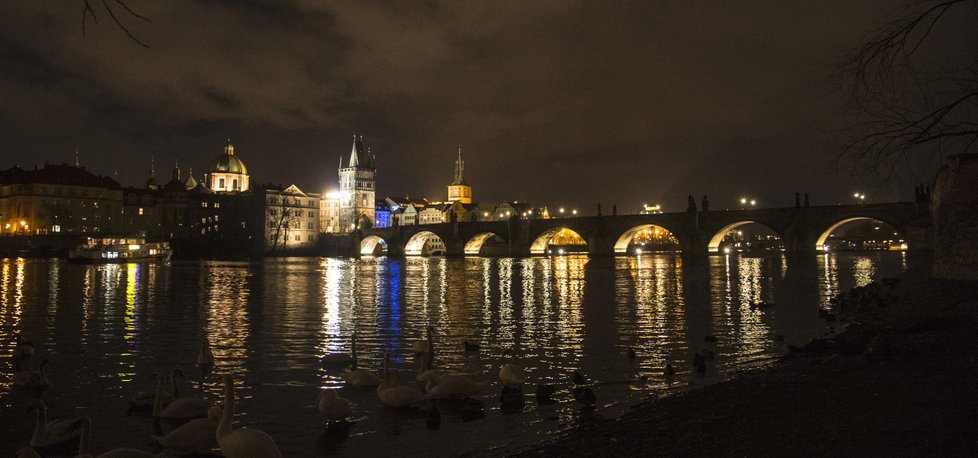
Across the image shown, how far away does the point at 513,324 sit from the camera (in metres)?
20.1

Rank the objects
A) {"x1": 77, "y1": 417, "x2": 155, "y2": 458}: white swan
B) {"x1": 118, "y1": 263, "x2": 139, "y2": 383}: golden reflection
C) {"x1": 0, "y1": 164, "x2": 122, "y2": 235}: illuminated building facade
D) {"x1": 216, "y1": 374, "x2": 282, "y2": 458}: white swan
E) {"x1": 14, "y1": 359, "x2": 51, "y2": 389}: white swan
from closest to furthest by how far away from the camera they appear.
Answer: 1. {"x1": 77, "y1": 417, "x2": 155, "y2": 458}: white swan
2. {"x1": 216, "y1": 374, "x2": 282, "y2": 458}: white swan
3. {"x1": 14, "y1": 359, "x2": 51, "y2": 389}: white swan
4. {"x1": 118, "y1": 263, "x2": 139, "y2": 383}: golden reflection
5. {"x1": 0, "y1": 164, "x2": 122, "y2": 235}: illuminated building facade

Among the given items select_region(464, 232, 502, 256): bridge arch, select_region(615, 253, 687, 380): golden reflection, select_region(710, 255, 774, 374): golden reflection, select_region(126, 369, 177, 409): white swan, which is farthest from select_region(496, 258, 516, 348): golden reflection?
select_region(464, 232, 502, 256): bridge arch

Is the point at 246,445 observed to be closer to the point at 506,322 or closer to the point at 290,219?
the point at 506,322

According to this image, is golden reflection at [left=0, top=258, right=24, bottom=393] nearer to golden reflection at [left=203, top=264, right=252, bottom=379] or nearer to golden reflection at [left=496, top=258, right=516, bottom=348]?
golden reflection at [left=203, top=264, right=252, bottom=379]

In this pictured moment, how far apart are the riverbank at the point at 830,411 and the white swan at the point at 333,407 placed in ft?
9.30

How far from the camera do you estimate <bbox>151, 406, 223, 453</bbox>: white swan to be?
25.1 ft

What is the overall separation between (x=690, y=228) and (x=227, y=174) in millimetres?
119715

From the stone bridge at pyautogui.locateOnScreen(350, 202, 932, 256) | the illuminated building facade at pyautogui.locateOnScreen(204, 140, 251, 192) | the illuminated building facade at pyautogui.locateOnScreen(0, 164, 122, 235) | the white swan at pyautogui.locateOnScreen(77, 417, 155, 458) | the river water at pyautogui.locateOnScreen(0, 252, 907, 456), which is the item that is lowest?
the river water at pyautogui.locateOnScreen(0, 252, 907, 456)

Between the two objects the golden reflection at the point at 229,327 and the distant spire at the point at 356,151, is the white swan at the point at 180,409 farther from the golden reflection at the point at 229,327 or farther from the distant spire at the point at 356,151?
the distant spire at the point at 356,151

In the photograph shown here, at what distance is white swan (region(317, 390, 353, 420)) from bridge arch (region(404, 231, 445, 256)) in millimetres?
112853

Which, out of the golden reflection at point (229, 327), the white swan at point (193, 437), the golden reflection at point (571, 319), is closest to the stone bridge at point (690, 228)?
the golden reflection at point (571, 319)

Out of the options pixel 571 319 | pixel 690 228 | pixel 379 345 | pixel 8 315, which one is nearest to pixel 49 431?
pixel 379 345

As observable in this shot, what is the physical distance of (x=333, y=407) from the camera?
898 centimetres

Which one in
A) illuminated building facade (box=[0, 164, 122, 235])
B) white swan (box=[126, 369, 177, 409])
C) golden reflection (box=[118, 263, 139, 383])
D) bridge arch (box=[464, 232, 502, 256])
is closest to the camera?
white swan (box=[126, 369, 177, 409])
